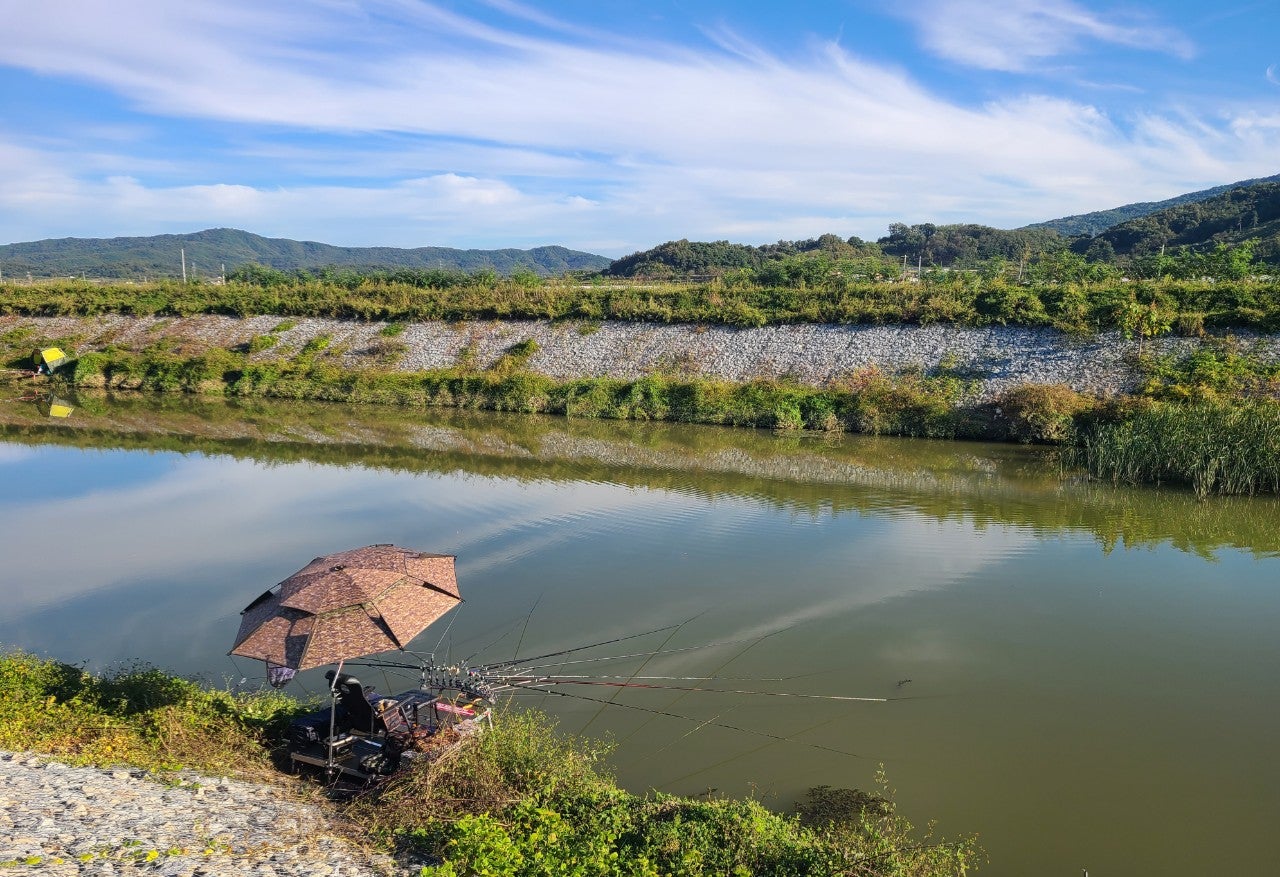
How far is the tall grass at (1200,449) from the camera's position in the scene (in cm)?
1972

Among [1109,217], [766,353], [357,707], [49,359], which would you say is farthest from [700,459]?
[1109,217]

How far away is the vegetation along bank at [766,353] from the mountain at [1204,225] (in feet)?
134

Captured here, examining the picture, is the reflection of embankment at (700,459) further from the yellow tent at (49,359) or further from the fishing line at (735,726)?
the fishing line at (735,726)

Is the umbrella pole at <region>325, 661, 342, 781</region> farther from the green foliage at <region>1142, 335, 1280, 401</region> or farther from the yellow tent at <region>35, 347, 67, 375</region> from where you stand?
the yellow tent at <region>35, 347, 67, 375</region>

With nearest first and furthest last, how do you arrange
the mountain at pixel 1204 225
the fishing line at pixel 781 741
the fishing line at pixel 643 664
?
1. the fishing line at pixel 781 741
2. the fishing line at pixel 643 664
3. the mountain at pixel 1204 225

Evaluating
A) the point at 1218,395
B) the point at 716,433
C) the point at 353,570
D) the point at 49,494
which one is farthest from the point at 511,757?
the point at 1218,395

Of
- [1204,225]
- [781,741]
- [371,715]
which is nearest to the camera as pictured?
[371,715]

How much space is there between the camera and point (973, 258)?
3150 inches

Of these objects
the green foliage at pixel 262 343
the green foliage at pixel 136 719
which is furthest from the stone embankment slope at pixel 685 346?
the green foliage at pixel 136 719

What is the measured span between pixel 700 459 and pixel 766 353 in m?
11.5

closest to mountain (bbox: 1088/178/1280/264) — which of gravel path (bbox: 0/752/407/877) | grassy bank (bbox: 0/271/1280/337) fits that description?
grassy bank (bbox: 0/271/1280/337)

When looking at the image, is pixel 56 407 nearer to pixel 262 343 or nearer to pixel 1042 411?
pixel 262 343

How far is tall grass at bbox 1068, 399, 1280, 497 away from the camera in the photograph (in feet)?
64.7

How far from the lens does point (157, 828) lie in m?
6.34
